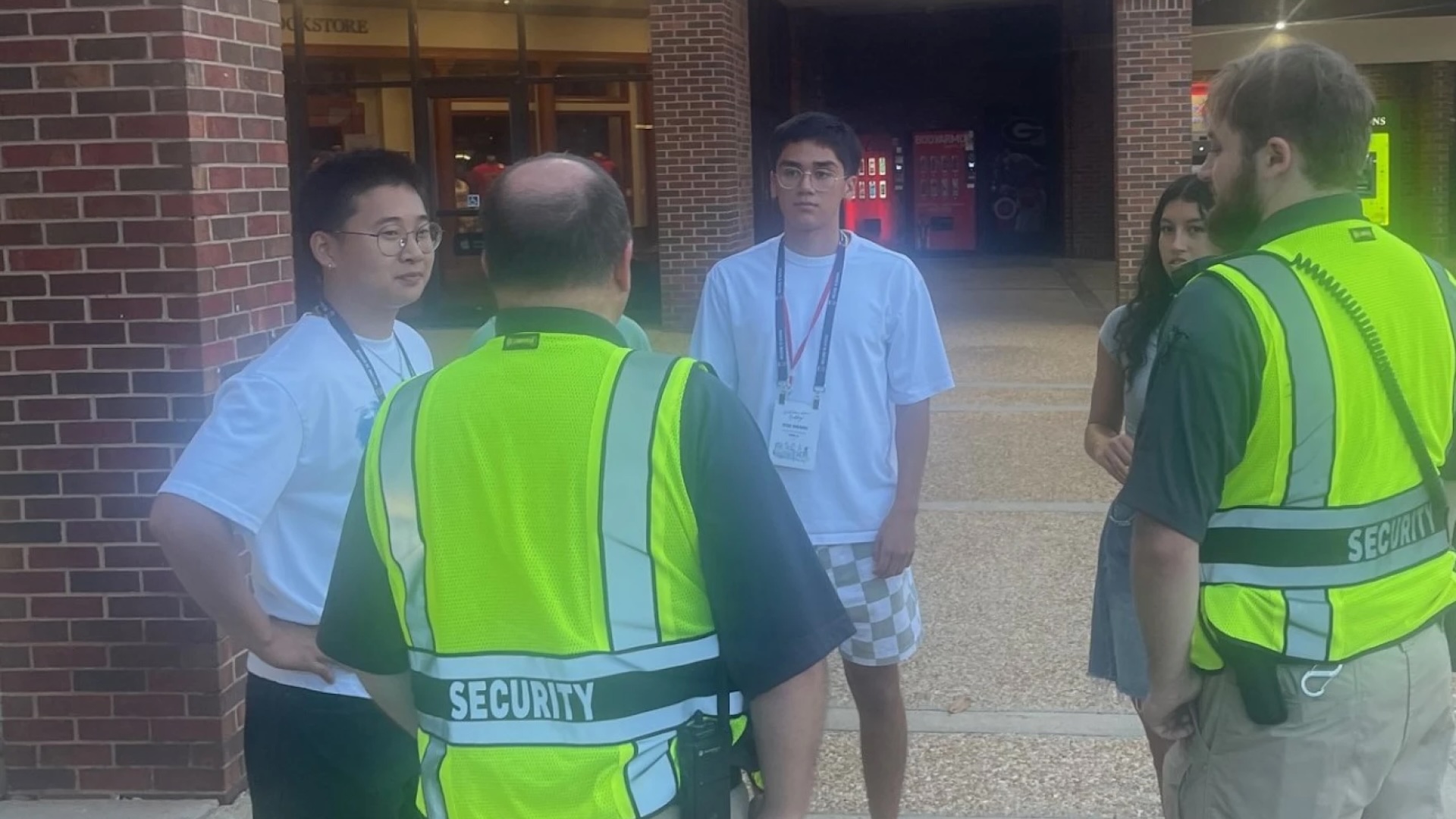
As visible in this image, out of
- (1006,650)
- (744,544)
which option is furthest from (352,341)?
(1006,650)

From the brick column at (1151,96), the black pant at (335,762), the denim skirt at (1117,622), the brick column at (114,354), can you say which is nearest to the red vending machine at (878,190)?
the brick column at (1151,96)

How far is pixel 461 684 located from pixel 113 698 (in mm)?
2857

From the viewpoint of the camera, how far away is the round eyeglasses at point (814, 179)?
3836 millimetres

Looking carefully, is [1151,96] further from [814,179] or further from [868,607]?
[868,607]

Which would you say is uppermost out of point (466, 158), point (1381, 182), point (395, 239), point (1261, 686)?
point (466, 158)

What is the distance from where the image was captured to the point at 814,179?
3.84m

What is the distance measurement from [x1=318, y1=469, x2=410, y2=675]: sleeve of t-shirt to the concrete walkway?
7.96ft

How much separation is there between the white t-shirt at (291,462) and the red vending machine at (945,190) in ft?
79.3

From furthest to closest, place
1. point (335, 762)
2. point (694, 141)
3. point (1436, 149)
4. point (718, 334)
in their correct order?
point (1436, 149) < point (694, 141) < point (718, 334) < point (335, 762)

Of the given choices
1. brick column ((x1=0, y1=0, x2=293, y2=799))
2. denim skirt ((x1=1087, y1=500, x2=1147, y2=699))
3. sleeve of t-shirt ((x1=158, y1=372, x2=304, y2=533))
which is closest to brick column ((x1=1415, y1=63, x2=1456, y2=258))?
denim skirt ((x1=1087, y1=500, x2=1147, y2=699))

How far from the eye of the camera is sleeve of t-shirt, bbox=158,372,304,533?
103 inches

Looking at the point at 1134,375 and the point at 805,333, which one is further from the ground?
the point at 805,333

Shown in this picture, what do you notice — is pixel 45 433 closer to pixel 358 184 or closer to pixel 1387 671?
pixel 358 184

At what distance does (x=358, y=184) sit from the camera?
294cm
